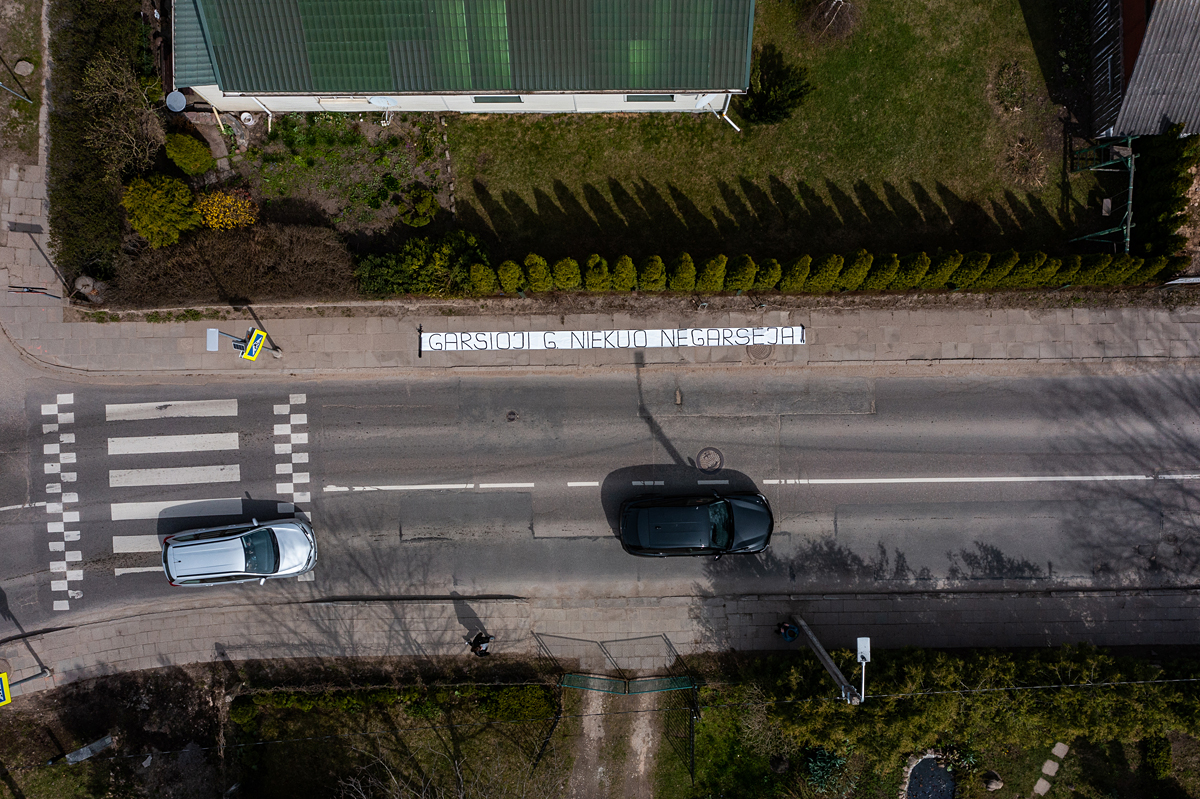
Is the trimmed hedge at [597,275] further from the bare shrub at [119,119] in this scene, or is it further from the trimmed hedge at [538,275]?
the bare shrub at [119,119]

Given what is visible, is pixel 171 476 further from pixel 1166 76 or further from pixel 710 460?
pixel 1166 76

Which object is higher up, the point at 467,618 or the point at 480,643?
the point at 467,618

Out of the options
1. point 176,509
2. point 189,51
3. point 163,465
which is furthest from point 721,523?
point 189,51

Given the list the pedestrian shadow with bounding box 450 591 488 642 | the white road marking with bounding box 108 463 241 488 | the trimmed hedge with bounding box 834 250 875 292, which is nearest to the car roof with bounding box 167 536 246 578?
the white road marking with bounding box 108 463 241 488

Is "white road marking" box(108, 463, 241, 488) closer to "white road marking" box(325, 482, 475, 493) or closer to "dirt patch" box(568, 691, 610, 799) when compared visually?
"white road marking" box(325, 482, 475, 493)

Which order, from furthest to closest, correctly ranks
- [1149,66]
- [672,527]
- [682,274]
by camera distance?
[672,527]
[682,274]
[1149,66]

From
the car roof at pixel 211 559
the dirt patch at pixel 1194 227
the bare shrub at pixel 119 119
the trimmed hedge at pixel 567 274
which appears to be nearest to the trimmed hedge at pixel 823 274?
the trimmed hedge at pixel 567 274
